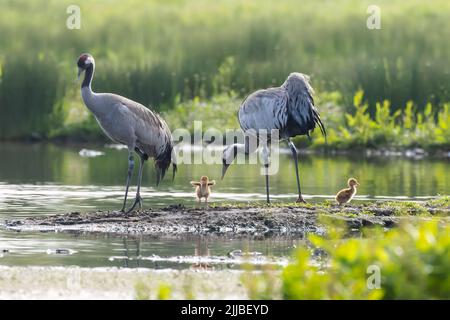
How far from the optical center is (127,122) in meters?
16.3

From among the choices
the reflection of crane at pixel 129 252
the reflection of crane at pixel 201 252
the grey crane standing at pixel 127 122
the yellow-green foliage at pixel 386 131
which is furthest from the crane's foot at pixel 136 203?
the yellow-green foliage at pixel 386 131

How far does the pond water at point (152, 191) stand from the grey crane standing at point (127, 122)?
1.14 m

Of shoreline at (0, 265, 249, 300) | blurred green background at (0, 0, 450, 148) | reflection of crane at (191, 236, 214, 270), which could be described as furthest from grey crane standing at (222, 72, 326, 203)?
blurred green background at (0, 0, 450, 148)

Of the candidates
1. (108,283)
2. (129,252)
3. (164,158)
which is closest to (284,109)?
(164,158)

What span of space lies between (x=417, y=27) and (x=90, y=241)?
72.4 ft

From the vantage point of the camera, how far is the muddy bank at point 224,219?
1504 cm

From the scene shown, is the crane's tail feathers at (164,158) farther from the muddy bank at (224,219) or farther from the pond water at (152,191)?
the muddy bank at (224,219)

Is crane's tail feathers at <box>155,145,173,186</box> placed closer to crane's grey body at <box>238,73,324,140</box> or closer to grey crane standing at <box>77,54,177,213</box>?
grey crane standing at <box>77,54,177,213</box>

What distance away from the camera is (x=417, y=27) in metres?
34.7

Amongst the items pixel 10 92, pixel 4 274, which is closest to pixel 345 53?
pixel 10 92

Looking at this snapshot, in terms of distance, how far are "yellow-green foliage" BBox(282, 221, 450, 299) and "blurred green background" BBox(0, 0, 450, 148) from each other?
18.0m

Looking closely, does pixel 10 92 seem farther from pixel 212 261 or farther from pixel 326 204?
pixel 212 261

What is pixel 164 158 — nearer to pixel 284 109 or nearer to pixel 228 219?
pixel 284 109
